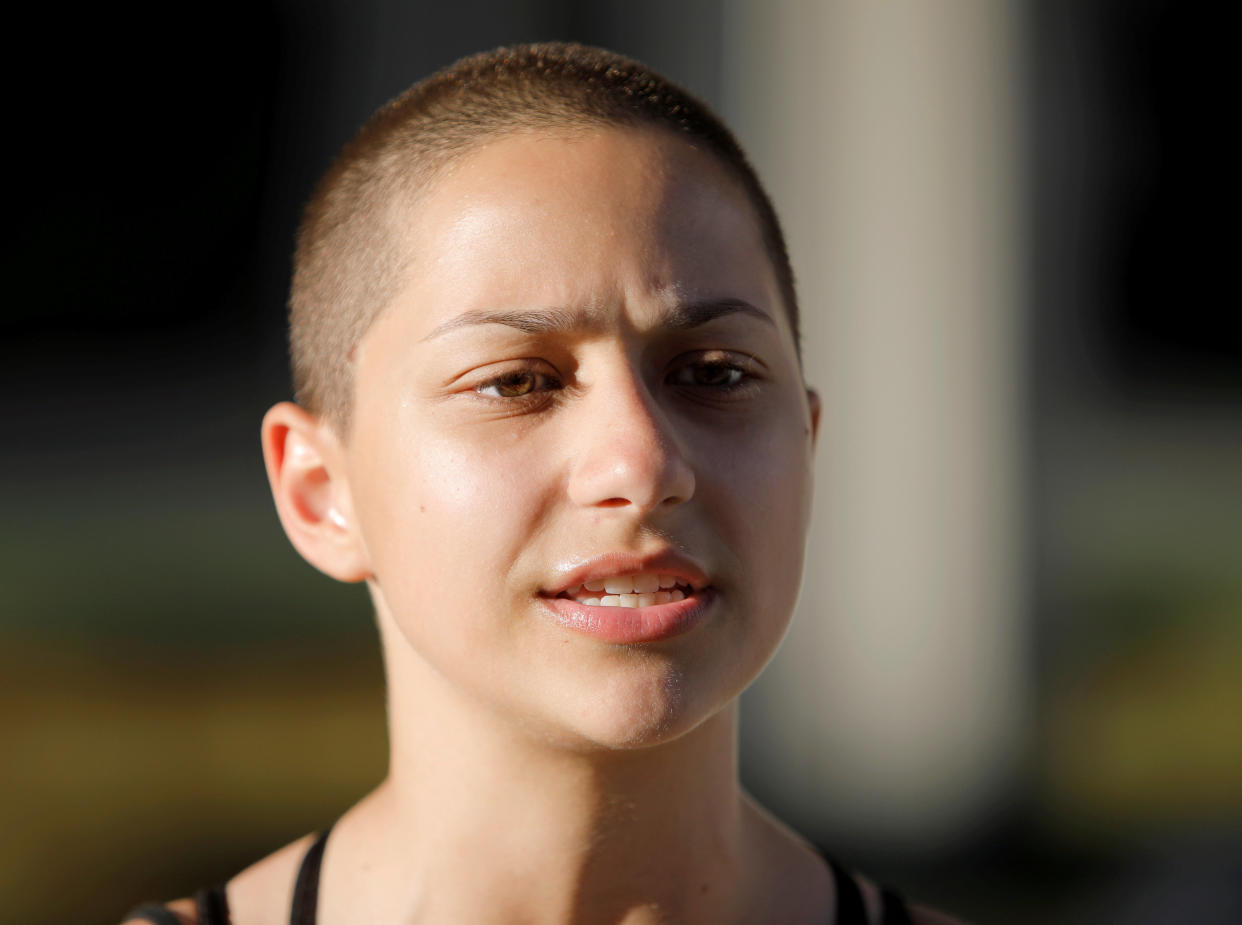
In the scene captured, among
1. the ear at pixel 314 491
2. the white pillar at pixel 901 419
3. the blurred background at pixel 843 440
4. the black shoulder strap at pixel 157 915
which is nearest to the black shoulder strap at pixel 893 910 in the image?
the ear at pixel 314 491

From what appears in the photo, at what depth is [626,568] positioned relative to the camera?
4.77 feet

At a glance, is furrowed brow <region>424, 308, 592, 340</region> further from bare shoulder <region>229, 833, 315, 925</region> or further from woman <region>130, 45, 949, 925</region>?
bare shoulder <region>229, 833, 315, 925</region>

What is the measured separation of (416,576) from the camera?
5.10 feet

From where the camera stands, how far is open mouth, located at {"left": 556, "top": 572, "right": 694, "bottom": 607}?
4.81 feet

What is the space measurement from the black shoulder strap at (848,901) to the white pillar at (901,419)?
294cm

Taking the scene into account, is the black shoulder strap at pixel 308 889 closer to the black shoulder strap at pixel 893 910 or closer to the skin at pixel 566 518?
the skin at pixel 566 518

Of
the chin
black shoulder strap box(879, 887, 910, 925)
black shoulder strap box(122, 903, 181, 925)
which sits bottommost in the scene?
black shoulder strap box(879, 887, 910, 925)

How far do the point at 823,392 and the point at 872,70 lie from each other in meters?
1.22

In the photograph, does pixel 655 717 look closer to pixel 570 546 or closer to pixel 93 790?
pixel 570 546

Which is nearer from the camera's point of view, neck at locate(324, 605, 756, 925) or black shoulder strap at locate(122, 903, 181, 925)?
neck at locate(324, 605, 756, 925)

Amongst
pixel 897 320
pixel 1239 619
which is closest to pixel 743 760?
pixel 897 320

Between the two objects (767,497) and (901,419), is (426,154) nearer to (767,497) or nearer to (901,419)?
(767,497)

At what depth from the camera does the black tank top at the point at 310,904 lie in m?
1.74

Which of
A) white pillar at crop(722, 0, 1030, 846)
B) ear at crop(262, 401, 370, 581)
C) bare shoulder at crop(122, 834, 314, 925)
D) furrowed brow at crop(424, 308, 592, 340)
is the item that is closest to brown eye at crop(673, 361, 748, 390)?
furrowed brow at crop(424, 308, 592, 340)
